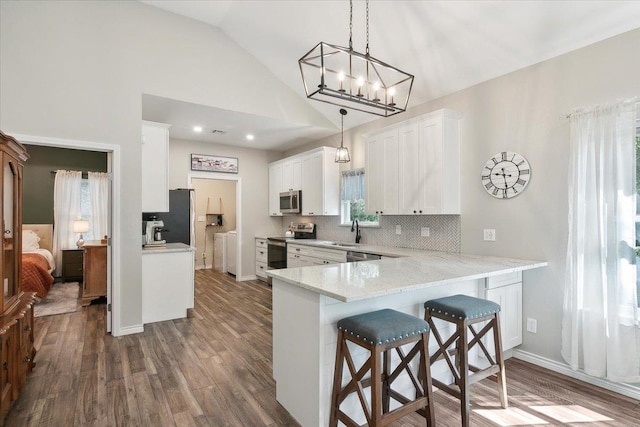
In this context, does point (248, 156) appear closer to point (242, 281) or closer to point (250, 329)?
point (242, 281)

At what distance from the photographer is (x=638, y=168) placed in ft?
7.86

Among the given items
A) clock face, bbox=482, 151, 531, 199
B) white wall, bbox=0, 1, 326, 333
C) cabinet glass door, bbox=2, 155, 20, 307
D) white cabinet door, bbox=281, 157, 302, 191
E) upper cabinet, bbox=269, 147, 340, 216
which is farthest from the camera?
white cabinet door, bbox=281, 157, 302, 191

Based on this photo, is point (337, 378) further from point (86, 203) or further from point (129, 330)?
point (86, 203)

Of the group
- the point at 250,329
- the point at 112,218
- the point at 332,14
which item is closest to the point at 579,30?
the point at 332,14

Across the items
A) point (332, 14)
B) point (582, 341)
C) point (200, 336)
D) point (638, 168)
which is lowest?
point (200, 336)

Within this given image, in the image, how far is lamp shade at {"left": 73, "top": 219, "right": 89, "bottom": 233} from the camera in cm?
634

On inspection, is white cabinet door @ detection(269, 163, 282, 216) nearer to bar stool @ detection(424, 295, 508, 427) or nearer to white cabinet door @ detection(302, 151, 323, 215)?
white cabinet door @ detection(302, 151, 323, 215)

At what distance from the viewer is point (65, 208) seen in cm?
648

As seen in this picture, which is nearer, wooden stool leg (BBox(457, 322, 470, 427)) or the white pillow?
wooden stool leg (BBox(457, 322, 470, 427))

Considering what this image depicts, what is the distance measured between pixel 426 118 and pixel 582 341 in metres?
2.47

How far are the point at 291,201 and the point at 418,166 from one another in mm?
2840

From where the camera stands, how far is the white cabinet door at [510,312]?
9.16 feet

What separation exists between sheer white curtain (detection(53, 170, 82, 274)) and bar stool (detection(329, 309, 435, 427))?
6.87 m

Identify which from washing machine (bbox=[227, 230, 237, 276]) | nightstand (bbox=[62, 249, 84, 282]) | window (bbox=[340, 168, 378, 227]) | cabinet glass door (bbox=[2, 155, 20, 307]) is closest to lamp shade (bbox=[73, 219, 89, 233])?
nightstand (bbox=[62, 249, 84, 282])
